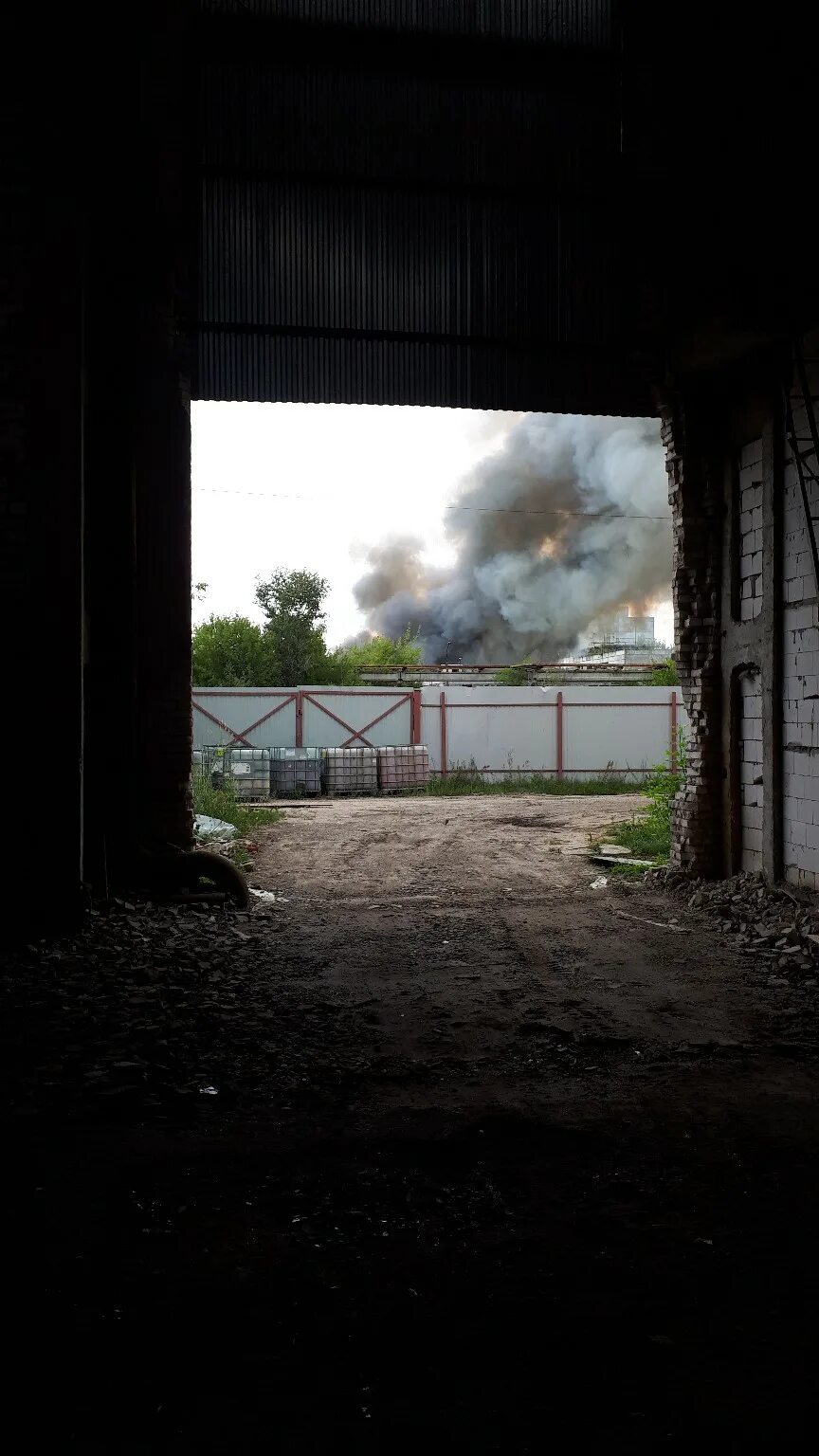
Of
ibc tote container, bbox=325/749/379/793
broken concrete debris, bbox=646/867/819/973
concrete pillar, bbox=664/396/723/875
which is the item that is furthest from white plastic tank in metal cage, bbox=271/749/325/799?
concrete pillar, bbox=664/396/723/875

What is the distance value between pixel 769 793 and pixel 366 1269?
22.9 ft

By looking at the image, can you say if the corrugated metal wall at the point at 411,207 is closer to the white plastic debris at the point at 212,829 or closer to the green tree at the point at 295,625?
the white plastic debris at the point at 212,829

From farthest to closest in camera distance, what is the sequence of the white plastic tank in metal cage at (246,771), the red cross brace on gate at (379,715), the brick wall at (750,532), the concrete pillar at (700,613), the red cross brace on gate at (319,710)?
the red cross brace on gate at (379,715), the red cross brace on gate at (319,710), the white plastic tank in metal cage at (246,771), the concrete pillar at (700,613), the brick wall at (750,532)

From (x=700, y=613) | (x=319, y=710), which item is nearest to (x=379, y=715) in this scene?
→ (x=319, y=710)

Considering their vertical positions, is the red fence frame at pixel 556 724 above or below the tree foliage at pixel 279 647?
below

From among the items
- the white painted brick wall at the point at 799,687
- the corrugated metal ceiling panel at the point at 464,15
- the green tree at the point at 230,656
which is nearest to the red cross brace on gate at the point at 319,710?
the green tree at the point at 230,656

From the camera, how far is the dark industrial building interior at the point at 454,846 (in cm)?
255

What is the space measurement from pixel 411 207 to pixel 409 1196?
9611 millimetres

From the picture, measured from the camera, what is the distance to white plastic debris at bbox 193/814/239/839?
1210 cm

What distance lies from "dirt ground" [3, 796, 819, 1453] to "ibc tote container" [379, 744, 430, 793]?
561 inches

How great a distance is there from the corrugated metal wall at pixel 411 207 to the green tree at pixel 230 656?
22082 millimetres

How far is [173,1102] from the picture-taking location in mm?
4199

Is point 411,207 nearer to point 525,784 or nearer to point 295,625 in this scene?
point 525,784

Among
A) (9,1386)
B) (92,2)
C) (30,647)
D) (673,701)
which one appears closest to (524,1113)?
(9,1386)
